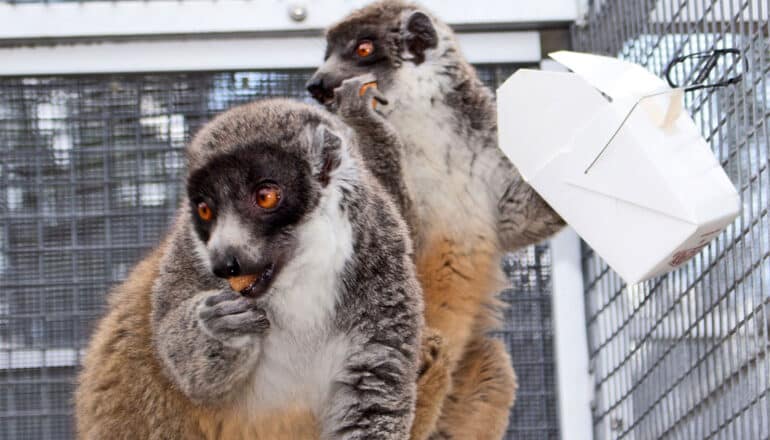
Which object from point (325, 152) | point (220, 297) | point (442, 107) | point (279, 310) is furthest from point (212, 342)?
point (442, 107)

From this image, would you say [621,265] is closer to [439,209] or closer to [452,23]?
[439,209]

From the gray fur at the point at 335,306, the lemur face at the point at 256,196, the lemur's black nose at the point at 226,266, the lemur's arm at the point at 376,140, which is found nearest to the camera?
the lemur's black nose at the point at 226,266

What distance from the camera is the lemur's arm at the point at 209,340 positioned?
3.59 meters

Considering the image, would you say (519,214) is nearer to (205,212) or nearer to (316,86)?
(316,86)

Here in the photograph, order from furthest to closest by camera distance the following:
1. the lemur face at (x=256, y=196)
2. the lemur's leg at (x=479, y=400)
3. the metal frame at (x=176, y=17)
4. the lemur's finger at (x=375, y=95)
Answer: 1. the metal frame at (x=176, y=17)
2. the lemur's leg at (x=479, y=400)
3. the lemur's finger at (x=375, y=95)
4. the lemur face at (x=256, y=196)

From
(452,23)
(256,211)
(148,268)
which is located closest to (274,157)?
(256,211)

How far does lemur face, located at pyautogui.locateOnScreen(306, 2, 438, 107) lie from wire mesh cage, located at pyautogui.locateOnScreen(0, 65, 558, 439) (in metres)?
0.69

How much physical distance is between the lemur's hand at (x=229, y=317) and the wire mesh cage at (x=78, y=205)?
6.06 ft

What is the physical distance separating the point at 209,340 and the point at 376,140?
1.15m

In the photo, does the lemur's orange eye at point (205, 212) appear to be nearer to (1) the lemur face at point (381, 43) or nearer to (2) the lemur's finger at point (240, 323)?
(2) the lemur's finger at point (240, 323)

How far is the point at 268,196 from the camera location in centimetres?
364

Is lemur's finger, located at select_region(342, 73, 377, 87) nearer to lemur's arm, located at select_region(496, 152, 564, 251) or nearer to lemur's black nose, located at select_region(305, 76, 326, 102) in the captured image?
lemur's black nose, located at select_region(305, 76, 326, 102)

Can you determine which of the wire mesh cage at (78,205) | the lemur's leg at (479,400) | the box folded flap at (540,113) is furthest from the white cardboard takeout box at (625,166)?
the wire mesh cage at (78,205)

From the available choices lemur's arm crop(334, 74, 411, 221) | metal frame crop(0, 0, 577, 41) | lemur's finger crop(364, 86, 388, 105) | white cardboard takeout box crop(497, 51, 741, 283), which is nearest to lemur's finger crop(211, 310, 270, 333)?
lemur's arm crop(334, 74, 411, 221)
